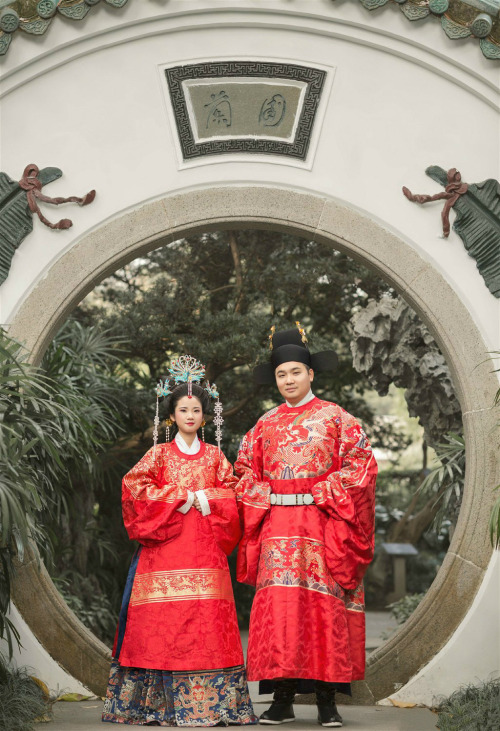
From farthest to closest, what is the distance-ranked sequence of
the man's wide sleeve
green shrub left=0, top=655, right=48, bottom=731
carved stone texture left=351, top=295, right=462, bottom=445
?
1. carved stone texture left=351, top=295, right=462, bottom=445
2. the man's wide sleeve
3. green shrub left=0, top=655, right=48, bottom=731

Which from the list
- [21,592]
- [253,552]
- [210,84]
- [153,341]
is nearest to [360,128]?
[210,84]

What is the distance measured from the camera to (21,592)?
16.8ft

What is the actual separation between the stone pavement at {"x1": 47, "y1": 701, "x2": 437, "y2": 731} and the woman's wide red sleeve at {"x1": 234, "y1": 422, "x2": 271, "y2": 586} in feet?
2.39

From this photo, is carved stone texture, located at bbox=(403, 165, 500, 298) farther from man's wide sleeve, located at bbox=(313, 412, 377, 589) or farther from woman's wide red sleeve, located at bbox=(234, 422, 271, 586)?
woman's wide red sleeve, located at bbox=(234, 422, 271, 586)

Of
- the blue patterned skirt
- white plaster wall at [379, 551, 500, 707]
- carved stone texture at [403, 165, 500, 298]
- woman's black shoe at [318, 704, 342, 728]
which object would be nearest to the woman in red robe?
the blue patterned skirt

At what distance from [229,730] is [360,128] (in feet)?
10.4

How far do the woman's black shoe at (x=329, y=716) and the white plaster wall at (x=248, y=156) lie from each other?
226 centimetres

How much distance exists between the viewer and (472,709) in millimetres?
4449

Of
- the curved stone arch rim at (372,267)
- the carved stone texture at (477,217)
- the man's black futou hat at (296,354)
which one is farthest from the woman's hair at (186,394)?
the carved stone texture at (477,217)

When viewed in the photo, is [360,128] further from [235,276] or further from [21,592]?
[235,276]

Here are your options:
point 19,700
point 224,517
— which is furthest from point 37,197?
point 19,700

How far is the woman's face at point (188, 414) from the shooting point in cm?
469

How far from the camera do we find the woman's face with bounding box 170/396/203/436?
4.69m

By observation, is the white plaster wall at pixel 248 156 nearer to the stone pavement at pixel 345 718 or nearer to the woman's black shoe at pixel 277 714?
the stone pavement at pixel 345 718
